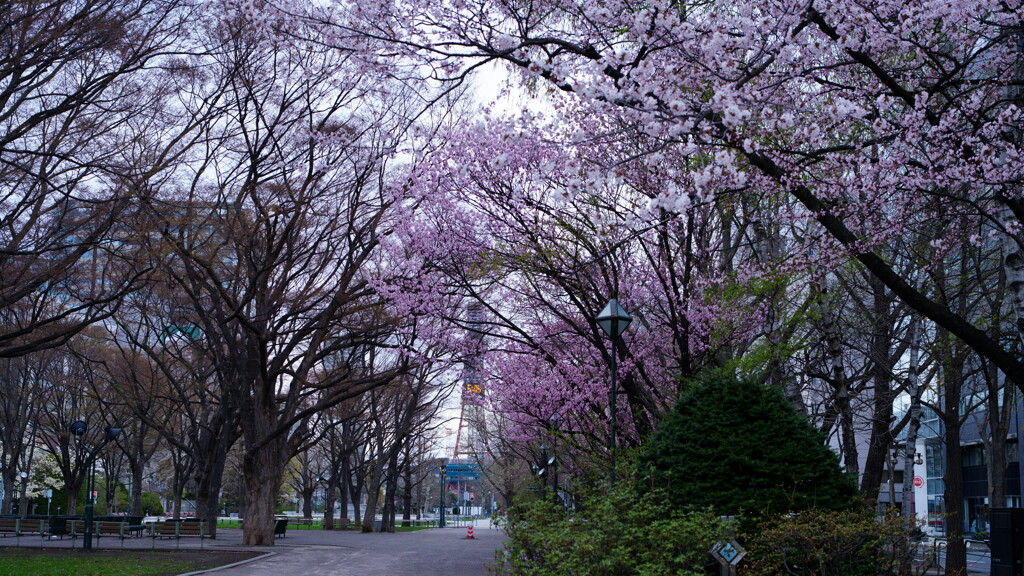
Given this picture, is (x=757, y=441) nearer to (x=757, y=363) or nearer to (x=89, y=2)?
(x=757, y=363)

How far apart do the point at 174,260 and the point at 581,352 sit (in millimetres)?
11978

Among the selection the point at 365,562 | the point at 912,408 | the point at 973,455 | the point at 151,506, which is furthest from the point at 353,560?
the point at 151,506

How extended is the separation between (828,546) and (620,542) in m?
1.89

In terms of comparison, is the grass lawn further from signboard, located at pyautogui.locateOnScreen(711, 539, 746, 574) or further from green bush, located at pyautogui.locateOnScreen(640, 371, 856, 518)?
signboard, located at pyautogui.locateOnScreen(711, 539, 746, 574)

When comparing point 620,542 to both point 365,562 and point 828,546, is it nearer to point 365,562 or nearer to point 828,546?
point 828,546

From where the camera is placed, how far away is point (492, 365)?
22.0 meters

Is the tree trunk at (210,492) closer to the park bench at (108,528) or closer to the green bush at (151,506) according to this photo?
the park bench at (108,528)

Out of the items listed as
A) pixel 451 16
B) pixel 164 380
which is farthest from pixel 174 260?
pixel 451 16

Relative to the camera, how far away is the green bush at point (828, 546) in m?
7.81

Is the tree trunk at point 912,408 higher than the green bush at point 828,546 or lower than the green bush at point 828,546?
higher

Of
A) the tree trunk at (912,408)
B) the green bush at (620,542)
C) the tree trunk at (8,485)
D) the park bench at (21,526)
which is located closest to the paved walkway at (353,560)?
the park bench at (21,526)

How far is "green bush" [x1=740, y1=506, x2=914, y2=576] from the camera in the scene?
308 inches

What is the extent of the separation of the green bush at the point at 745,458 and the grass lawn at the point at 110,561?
9.90 m

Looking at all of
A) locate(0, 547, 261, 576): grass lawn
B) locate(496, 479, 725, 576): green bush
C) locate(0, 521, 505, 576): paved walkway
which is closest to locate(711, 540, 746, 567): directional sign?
locate(496, 479, 725, 576): green bush
